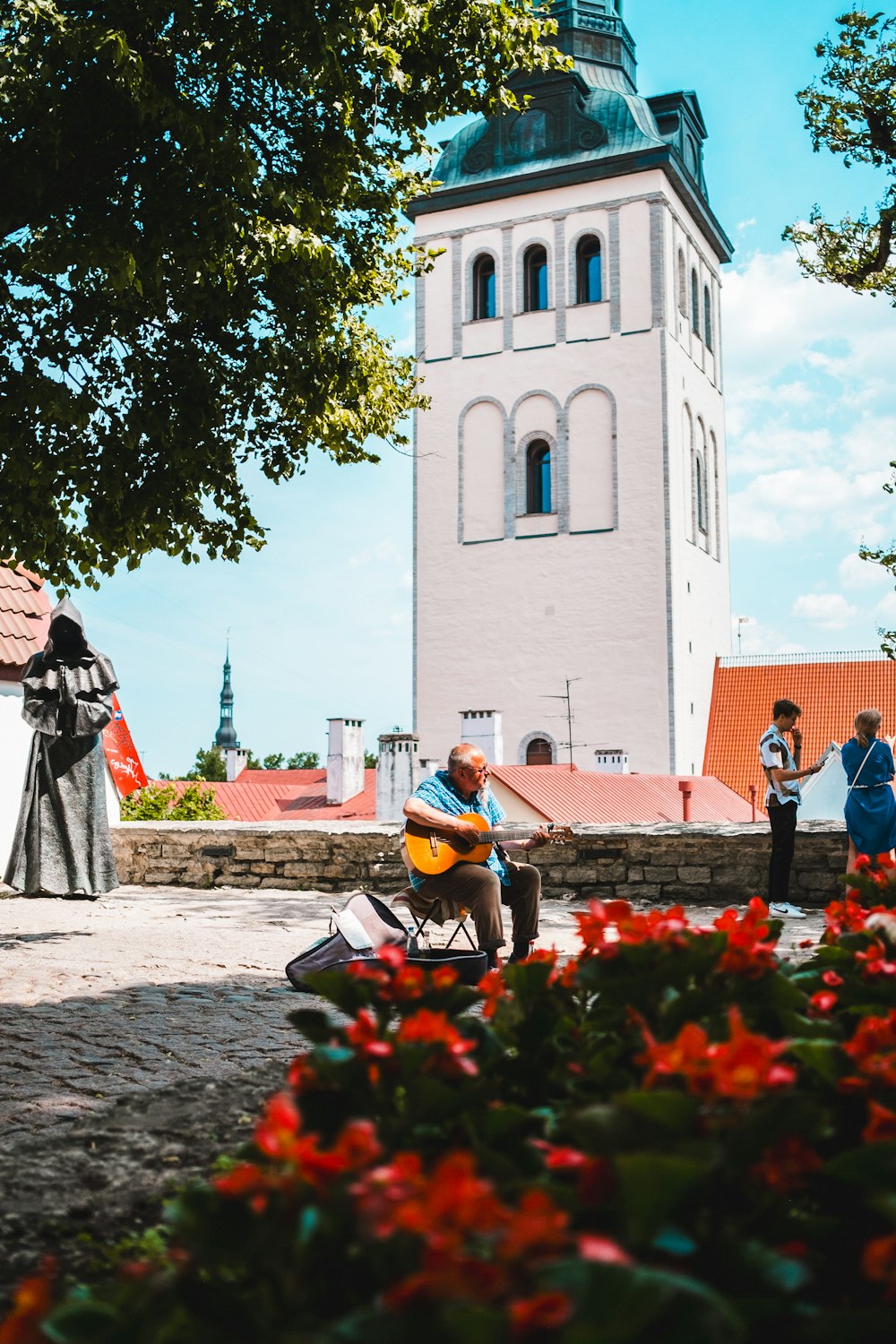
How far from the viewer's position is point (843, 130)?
39.5 feet

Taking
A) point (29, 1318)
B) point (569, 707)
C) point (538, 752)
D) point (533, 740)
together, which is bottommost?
point (29, 1318)

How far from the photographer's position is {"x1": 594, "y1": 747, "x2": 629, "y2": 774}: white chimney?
3684 cm

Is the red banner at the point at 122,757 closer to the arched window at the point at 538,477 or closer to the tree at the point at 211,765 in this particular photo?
the arched window at the point at 538,477

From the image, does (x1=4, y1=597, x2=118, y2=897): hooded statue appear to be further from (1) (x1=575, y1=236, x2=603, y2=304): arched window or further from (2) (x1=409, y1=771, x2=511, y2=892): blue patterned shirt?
(1) (x1=575, y1=236, x2=603, y2=304): arched window

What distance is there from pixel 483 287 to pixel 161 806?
31.2 metres

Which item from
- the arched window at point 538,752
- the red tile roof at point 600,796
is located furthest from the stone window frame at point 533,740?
the red tile roof at point 600,796

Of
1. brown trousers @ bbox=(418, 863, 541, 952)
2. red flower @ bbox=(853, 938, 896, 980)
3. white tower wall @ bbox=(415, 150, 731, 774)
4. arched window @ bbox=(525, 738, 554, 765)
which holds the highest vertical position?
white tower wall @ bbox=(415, 150, 731, 774)

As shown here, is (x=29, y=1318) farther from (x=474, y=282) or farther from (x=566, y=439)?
(x=474, y=282)

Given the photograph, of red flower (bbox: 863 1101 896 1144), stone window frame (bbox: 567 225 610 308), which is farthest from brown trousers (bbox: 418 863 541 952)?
stone window frame (bbox: 567 225 610 308)

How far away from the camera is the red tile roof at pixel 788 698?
38562mm

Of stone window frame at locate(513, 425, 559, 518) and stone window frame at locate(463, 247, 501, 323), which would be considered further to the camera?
stone window frame at locate(463, 247, 501, 323)

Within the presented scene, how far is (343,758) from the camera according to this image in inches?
1443

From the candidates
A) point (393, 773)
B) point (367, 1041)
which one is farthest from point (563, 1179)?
point (393, 773)

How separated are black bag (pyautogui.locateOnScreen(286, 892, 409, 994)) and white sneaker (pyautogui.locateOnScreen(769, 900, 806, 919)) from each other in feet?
11.2
